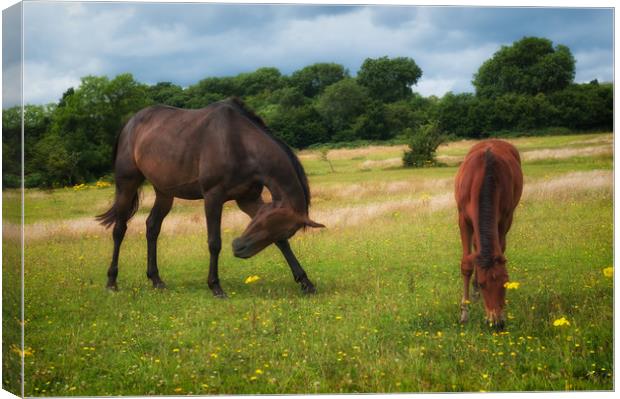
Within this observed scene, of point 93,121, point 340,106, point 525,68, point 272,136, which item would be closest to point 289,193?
point 272,136

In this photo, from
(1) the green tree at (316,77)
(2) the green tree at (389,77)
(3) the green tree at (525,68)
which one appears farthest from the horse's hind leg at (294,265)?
(3) the green tree at (525,68)

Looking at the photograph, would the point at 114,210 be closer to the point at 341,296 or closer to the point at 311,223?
the point at 311,223

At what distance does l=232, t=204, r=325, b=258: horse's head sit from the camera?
25.3 ft

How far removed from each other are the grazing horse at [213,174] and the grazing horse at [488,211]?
5.43 feet

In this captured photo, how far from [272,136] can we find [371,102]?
47.1 inches

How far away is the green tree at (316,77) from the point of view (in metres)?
7.97

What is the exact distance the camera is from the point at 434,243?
8133 mm

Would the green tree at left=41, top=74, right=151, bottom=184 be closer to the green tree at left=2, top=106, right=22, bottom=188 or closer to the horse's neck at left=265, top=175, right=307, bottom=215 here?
the green tree at left=2, top=106, right=22, bottom=188

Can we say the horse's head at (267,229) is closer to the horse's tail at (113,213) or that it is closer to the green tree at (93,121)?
the horse's tail at (113,213)

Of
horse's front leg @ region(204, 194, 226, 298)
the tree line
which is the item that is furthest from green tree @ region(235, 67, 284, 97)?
horse's front leg @ region(204, 194, 226, 298)

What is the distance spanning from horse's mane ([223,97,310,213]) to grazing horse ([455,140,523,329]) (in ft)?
5.46

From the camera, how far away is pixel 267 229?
7.72 metres

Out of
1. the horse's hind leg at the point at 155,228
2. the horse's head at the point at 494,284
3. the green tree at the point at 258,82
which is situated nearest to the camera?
the horse's head at the point at 494,284

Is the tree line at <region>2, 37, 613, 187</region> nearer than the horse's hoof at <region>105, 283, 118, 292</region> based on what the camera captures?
No
